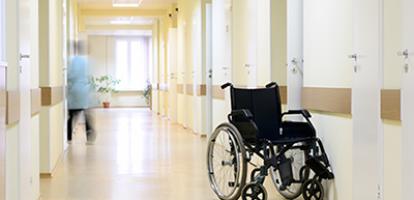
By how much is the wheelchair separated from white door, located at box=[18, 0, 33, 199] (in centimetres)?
145

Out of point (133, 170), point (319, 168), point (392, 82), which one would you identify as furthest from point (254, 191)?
point (133, 170)

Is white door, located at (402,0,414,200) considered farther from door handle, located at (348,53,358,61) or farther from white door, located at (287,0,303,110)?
white door, located at (287,0,303,110)

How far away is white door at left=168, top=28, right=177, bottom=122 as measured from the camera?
13.5 metres

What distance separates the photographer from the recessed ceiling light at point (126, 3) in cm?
1418

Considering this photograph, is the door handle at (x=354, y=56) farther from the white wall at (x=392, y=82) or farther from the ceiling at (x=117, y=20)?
the ceiling at (x=117, y=20)

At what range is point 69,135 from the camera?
9.05 metres

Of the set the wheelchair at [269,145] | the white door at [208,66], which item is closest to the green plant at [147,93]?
the white door at [208,66]

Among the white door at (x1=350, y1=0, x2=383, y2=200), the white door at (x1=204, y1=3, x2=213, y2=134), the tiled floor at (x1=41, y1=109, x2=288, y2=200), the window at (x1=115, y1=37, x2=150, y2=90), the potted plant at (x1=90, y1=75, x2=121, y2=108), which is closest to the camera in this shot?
the white door at (x1=350, y1=0, x2=383, y2=200)

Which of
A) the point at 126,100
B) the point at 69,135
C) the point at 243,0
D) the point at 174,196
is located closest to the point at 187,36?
the point at 69,135

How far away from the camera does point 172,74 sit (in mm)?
13922

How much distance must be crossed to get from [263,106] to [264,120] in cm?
12

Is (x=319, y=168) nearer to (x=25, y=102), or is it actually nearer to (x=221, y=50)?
(x=25, y=102)

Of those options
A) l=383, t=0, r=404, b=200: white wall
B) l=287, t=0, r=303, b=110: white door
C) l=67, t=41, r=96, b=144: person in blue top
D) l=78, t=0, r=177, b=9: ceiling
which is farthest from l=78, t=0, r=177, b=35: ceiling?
l=383, t=0, r=404, b=200: white wall

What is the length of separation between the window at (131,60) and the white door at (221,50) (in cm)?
1325
